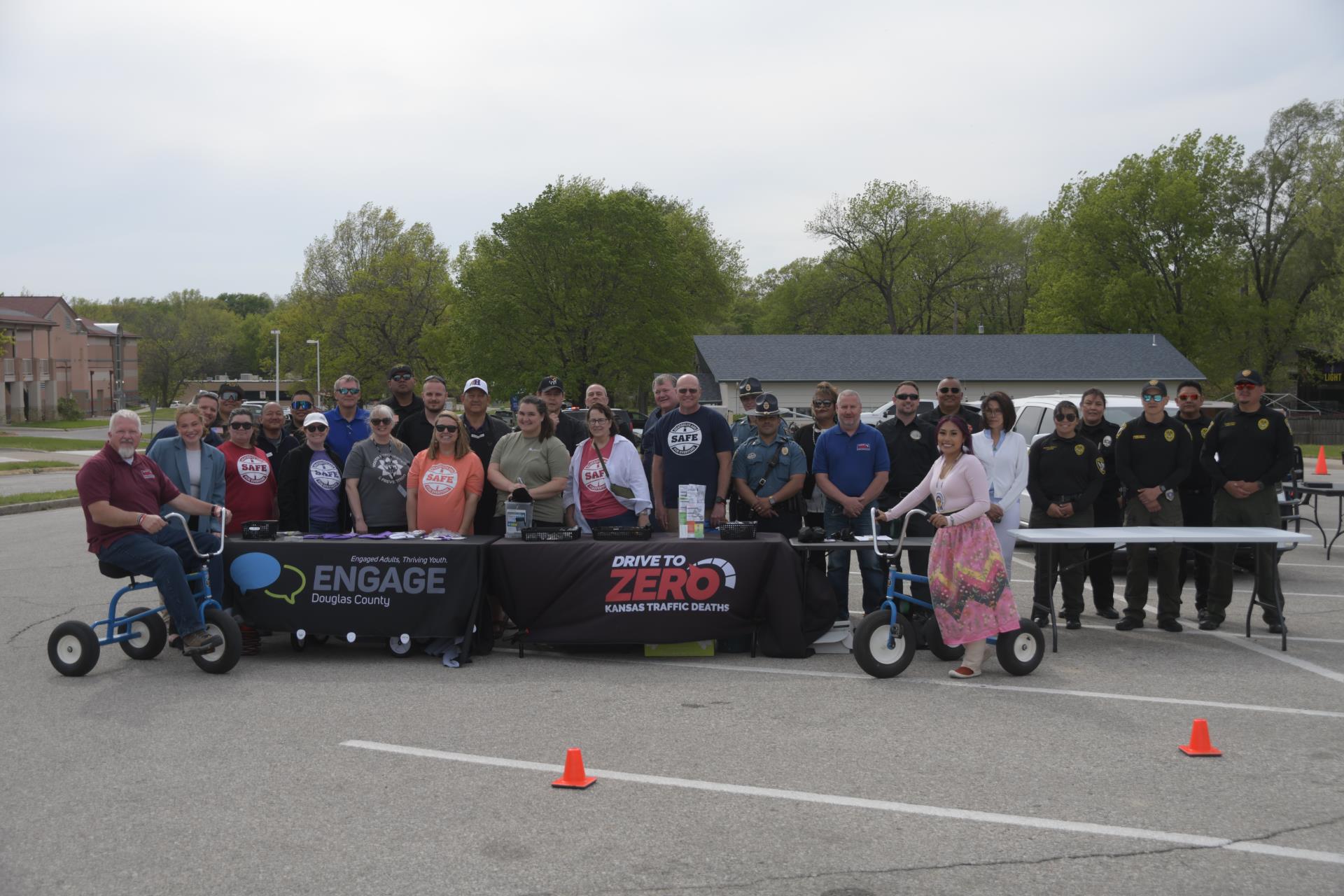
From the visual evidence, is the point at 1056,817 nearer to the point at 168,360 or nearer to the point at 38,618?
the point at 38,618

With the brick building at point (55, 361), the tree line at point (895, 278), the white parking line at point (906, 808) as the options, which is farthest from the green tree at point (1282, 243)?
the brick building at point (55, 361)

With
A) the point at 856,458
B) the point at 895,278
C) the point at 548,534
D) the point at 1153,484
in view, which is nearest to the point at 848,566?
the point at 856,458

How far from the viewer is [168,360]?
105 metres

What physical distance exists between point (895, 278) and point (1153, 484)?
65.7m

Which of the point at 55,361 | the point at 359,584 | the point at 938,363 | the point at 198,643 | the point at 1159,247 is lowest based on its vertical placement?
the point at 198,643

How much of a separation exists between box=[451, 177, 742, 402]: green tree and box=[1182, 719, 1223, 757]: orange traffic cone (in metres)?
44.8

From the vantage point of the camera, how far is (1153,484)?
29.4ft

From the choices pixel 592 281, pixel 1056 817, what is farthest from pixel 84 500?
pixel 592 281

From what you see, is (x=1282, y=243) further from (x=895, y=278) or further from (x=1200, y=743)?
(x=1200, y=743)

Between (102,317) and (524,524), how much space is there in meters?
140

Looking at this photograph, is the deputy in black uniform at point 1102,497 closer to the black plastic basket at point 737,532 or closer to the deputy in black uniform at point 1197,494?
the deputy in black uniform at point 1197,494

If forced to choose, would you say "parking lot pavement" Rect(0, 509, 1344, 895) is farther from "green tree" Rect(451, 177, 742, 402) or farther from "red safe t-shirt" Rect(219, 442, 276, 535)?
"green tree" Rect(451, 177, 742, 402)

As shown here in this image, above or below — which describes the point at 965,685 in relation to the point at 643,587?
below

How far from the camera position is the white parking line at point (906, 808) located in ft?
14.1
